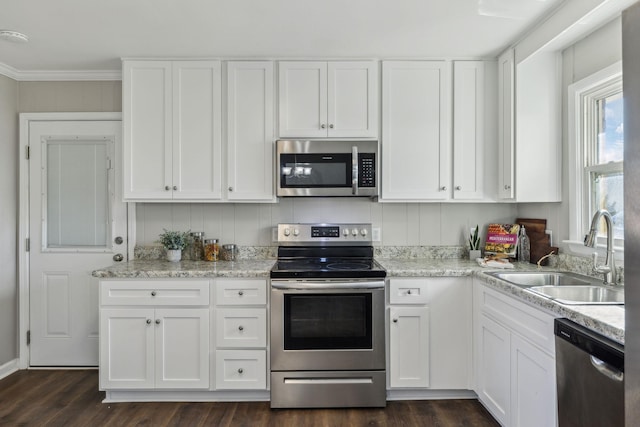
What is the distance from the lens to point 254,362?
8.12 ft

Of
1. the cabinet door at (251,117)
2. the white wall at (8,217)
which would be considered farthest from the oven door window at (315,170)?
the white wall at (8,217)

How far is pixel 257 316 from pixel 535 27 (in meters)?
2.43

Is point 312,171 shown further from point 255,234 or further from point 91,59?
point 91,59

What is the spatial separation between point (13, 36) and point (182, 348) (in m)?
2.18

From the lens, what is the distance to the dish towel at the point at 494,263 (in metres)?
2.54

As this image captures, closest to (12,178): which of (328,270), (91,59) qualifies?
(91,59)

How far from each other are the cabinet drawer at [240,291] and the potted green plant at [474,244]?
1569mm

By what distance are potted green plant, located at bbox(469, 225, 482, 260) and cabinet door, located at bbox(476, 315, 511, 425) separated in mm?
648

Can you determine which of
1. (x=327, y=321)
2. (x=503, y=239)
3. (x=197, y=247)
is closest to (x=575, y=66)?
(x=503, y=239)

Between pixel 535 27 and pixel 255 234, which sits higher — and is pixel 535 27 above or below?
above

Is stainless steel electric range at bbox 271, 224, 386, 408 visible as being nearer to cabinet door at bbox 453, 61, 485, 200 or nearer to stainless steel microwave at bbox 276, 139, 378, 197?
stainless steel microwave at bbox 276, 139, 378, 197

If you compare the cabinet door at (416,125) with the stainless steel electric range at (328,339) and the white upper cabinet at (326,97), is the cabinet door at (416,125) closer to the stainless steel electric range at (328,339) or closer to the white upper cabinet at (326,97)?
the white upper cabinet at (326,97)

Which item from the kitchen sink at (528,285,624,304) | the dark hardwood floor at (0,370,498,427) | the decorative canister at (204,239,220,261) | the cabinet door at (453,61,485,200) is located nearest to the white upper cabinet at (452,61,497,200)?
the cabinet door at (453,61,485,200)

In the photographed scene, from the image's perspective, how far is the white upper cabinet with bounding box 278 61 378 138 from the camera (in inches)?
107
